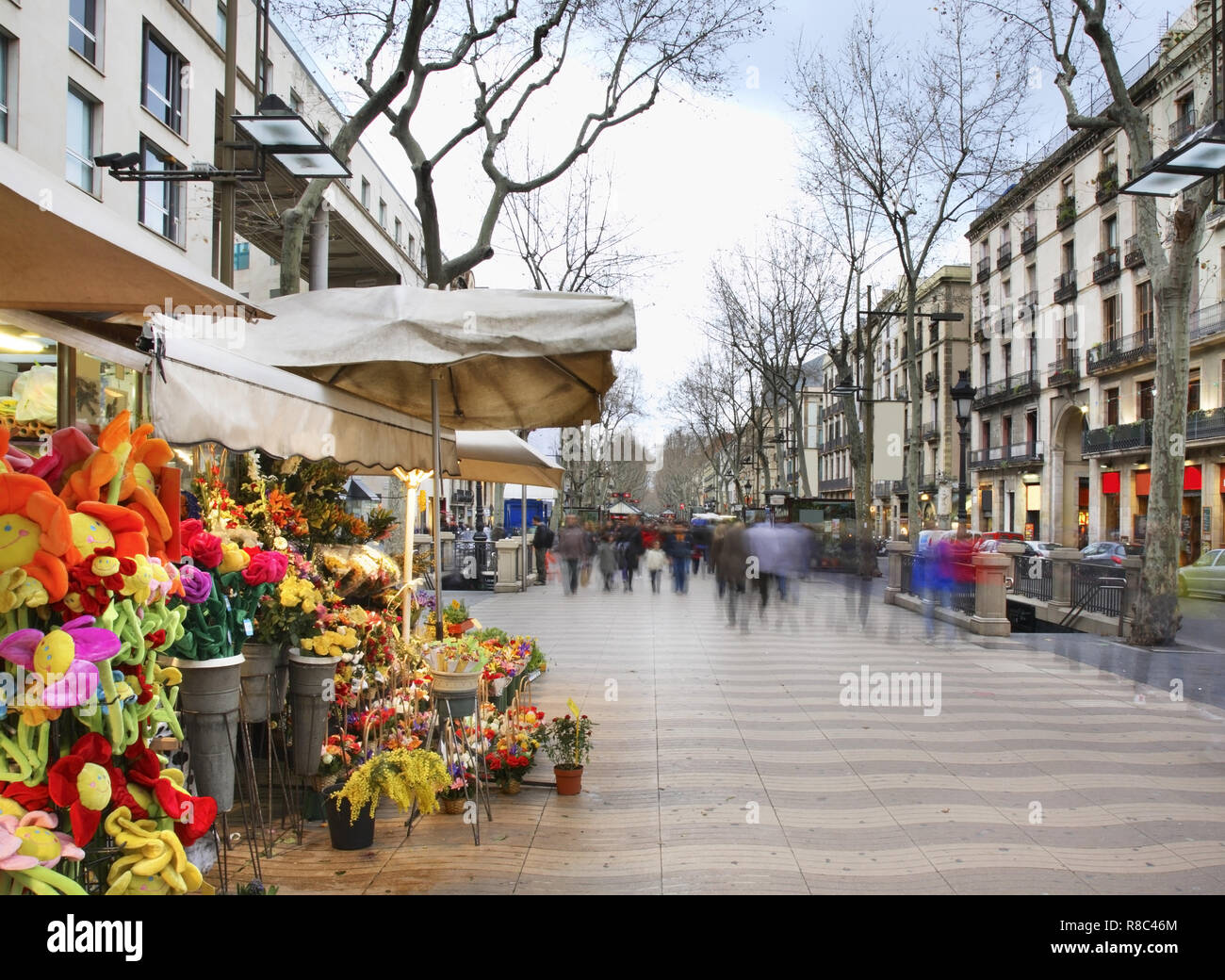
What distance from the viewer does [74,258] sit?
3.31 meters

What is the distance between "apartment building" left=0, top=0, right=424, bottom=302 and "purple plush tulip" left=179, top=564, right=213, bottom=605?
12608 mm

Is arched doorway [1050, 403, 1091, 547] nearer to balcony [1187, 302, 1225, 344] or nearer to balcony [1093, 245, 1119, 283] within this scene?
balcony [1093, 245, 1119, 283]

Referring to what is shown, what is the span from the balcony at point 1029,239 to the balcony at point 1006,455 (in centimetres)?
985

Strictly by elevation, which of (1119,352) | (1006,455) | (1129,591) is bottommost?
(1129,591)

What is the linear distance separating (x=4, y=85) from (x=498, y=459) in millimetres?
14457

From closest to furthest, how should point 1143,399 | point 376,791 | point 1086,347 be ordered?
point 376,791, point 1143,399, point 1086,347

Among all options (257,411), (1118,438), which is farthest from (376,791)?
(1118,438)

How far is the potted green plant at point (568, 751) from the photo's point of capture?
5418mm

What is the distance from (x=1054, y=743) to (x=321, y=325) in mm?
6118

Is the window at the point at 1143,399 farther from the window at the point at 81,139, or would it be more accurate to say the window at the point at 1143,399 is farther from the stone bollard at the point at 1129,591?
the window at the point at 81,139

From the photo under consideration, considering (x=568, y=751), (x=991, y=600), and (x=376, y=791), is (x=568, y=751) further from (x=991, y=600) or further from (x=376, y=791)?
(x=991, y=600)

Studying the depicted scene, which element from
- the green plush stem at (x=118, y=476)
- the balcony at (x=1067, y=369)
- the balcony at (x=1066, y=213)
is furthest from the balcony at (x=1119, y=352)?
the green plush stem at (x=118, y=476)

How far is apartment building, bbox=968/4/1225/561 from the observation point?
3177 cm

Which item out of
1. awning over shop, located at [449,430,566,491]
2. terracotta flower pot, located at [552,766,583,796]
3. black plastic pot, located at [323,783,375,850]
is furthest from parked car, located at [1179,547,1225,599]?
black plastic pot, located at [323,783,375,850]
